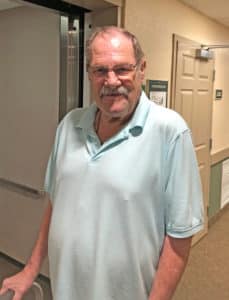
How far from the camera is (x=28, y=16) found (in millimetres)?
2605

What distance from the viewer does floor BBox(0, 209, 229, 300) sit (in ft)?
8.98

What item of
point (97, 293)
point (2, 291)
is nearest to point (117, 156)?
point (97, 293)

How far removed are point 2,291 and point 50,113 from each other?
60.0 inches

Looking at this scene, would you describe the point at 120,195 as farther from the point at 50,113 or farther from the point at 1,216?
the point at 1,216

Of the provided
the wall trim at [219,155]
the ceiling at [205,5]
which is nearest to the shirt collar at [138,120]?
the ceiling at [205,5]

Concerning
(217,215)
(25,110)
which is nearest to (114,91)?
(25,110)

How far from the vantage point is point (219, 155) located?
14.1ft

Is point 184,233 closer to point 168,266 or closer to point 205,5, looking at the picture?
point 168,266

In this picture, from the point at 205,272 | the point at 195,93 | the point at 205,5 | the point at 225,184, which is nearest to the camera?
the point at 205,272

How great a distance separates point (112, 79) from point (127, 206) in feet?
1.18

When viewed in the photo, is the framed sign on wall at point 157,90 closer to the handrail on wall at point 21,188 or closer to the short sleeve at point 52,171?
the handrail on wall at point 21,188

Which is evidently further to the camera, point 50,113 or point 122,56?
point 50,113

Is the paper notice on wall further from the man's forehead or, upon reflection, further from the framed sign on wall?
the man's forehead

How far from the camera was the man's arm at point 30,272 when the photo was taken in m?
1.17
